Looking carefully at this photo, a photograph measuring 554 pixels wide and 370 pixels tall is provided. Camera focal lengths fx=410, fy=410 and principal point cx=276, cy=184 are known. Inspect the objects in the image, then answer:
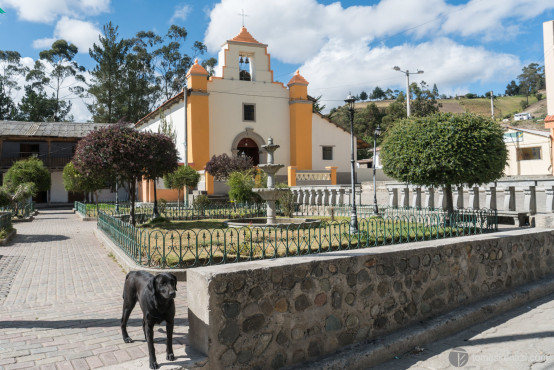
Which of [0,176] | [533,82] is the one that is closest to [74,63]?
[0,176]

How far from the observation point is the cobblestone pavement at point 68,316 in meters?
3.60

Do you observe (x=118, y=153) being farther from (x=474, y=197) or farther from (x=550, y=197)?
(x=550, y=197)

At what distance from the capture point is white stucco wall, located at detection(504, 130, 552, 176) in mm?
31547

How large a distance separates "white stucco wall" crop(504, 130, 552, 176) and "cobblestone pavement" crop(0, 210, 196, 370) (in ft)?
103

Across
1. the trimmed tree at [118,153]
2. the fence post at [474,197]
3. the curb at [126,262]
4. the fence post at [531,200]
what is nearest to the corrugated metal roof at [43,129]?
the trimmed tree at [118,153]

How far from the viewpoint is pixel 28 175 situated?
982 inches

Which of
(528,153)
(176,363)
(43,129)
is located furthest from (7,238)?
(528,153)

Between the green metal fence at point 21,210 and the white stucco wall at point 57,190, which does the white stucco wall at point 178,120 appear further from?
the white stucco wall at point 57,190

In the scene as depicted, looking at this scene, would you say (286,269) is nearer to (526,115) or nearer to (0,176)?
(0,176)

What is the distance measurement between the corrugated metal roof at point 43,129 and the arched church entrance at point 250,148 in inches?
506

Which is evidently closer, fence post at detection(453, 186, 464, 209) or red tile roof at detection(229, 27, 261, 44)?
fence post at detection(453, 186, 464, 209)

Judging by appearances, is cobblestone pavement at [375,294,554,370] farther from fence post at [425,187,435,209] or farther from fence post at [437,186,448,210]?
fence post at [425,187,435,209]

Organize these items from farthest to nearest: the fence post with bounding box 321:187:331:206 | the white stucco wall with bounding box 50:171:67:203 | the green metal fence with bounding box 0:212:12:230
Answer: the white stucco wall with bounding box 50:171:67:203
the fence post with bounding box 321:187:331:206
the green metal fence with bounding box 0:212:12:230

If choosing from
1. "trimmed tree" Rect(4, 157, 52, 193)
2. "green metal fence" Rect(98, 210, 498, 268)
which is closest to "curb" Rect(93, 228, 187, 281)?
"green metal fence" Rect(98, 210, 498, 268)
